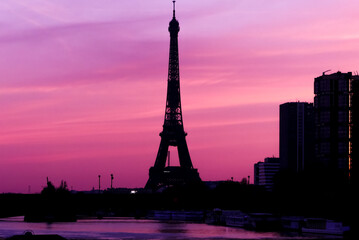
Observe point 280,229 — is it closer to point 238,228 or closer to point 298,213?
point 238,228

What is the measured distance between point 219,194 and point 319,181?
41812 millimetres

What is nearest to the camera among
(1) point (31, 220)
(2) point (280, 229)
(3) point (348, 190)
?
(2) point (280, 229)

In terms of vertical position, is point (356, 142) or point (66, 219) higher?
point (356, 142)

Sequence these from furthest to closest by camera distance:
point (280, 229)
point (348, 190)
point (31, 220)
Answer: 1. point (31, 220)
2. point (348, 190)
3. point (280, 229)

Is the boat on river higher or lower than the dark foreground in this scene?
lower

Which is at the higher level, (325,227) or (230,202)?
(230,202)

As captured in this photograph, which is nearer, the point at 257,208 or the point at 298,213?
the point at 298,213

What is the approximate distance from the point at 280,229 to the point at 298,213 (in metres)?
21.1

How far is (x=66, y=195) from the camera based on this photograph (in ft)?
621

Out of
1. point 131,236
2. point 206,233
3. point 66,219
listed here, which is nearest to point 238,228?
point 206,233

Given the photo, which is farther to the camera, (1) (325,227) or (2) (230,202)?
(2) (230,202)

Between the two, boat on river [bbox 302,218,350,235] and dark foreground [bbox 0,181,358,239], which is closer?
boat on river [bbox 302,218,350,235]

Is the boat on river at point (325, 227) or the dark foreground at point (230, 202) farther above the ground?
the dark foreground at point (230, 202)

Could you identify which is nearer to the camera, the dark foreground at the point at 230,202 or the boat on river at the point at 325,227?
the boat on river at the point at 325,227
